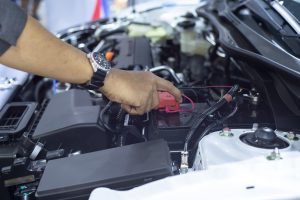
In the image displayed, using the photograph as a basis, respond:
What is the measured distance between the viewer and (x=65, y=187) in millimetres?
882

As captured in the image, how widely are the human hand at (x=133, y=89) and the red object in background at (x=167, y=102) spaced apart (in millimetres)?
61

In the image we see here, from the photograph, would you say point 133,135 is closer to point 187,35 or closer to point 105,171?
point 105,171

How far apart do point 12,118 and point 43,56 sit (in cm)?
44

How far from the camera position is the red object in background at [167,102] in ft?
3.94

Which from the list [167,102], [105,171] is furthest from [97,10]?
[105,171]

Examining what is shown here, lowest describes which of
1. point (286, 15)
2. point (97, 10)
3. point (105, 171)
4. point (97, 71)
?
point (105, 171)

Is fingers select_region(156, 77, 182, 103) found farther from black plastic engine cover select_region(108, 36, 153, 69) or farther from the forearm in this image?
black plastic engine cover select_region(108, 36, 153, 69)

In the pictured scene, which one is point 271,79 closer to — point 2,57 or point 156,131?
point 156,131

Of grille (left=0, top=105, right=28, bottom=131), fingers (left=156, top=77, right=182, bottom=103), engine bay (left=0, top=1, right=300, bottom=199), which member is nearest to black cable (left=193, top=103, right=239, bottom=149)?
engine bay (left=0, top=1, right=300, bottom=199)

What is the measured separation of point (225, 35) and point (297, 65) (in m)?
0.47

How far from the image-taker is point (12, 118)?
1.29 meters

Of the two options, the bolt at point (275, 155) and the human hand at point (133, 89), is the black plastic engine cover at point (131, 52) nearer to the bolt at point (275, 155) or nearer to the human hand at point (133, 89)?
the human hand at point (133, 89)

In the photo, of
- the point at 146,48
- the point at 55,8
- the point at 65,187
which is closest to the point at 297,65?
the point at 65,187

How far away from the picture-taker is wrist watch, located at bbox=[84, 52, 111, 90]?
1024 millimetres
